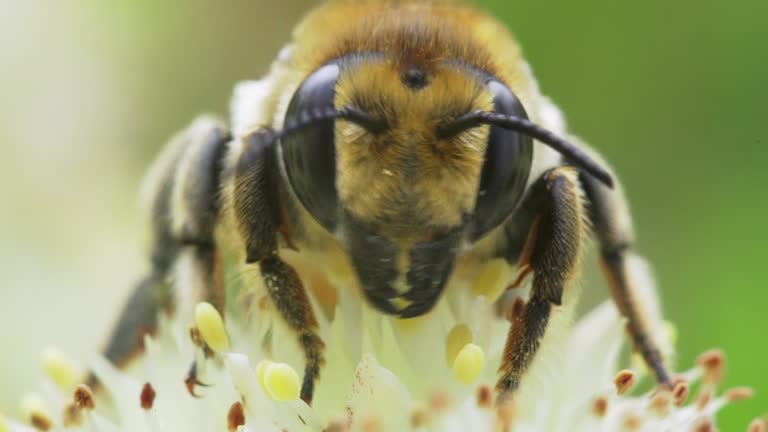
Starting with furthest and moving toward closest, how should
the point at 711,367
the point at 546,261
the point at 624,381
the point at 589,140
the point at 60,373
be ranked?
the point at 589,140 → the point at 60,373 → the point at 711,367 → the point at 624,381 → the point at 546,261

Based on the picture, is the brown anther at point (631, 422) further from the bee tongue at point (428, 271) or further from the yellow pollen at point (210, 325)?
the yellow pollen at point (210, 325)

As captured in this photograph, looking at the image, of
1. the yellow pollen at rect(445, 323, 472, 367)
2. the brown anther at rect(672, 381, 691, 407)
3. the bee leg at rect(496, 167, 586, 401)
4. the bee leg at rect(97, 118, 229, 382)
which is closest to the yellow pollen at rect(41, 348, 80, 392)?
the bee leg at rect(97, 118, 229, 382)

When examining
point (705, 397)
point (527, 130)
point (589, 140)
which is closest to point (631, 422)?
point (705, 397)

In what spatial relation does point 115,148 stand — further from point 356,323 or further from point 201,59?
point 356,323

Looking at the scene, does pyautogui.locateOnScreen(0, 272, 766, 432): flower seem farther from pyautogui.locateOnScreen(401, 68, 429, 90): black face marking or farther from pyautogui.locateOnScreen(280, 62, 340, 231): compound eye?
pyautogui.locateOnScreen(401, 68, 429, 90): black face marking

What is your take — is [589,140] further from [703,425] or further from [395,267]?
[395,267]

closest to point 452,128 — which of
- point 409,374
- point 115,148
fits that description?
point 409,374
